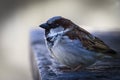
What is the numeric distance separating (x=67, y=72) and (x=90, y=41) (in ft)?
0.82

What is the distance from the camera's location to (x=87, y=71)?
1569 millimetres

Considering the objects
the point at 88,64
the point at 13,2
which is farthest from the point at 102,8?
the point at 13,2

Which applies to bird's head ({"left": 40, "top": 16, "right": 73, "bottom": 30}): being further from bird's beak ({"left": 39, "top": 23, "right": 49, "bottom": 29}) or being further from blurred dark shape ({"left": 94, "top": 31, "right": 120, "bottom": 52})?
blurred dark shape ({"left": 94, "top": 31, "right": 120, "bottom": 52})

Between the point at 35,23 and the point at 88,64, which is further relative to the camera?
the point at 35,23

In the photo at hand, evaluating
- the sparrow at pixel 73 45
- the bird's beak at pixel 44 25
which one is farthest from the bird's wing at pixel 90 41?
the bird's beak at pixel 44 25

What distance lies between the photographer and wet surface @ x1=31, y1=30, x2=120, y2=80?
1.51 m

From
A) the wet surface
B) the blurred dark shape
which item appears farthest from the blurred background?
the wet surface

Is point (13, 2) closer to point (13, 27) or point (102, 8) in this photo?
point (13, 27)

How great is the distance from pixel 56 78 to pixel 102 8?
0.59 metres

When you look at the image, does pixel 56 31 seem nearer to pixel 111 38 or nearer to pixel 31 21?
pixel 31 21

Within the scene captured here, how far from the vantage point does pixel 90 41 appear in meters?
1.68

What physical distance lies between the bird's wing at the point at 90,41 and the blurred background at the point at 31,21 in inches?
2.0

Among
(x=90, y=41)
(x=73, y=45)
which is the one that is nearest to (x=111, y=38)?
(x=90, y=41)

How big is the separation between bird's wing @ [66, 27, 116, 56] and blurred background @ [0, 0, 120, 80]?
50 mm
